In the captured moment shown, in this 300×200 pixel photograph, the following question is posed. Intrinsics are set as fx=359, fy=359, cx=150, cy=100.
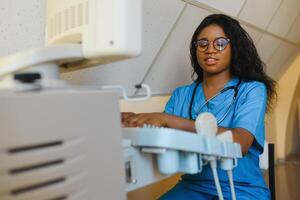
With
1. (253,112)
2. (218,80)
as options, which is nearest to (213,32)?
(218,80)

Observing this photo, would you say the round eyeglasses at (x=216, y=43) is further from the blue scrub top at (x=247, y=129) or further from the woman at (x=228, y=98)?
the blue scrub top at (x=247, y=129)

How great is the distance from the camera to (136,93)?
151 centimetres

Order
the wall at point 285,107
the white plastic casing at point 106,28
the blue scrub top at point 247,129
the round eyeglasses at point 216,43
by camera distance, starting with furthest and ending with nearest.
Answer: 1. the wall at point 285,107
2. the round eyeglasses at point 216,43
3. the blue scrub top at point 247,129
4. the white plastic casing at point 106,28

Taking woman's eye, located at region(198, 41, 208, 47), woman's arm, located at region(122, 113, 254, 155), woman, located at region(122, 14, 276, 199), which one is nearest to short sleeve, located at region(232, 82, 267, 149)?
woman, located at region(122, 14, 276, 199)

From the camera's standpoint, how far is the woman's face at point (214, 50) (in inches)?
52.2

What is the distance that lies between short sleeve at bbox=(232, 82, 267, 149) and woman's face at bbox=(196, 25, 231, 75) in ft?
0.51

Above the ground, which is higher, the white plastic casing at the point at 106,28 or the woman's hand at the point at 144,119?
the white plastic casing at the point at 106,28

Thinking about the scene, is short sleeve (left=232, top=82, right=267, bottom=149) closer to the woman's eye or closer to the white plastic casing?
the woman's eye

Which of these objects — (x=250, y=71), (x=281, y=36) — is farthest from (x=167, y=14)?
(x=281, y=36)

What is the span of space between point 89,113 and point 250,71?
3.24 feet

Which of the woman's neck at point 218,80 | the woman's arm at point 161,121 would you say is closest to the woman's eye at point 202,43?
the woman's neck at point 218,80

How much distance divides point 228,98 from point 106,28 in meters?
0.76

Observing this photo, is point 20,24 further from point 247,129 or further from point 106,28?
point 247,129

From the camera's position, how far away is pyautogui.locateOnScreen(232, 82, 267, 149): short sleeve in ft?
3.61
